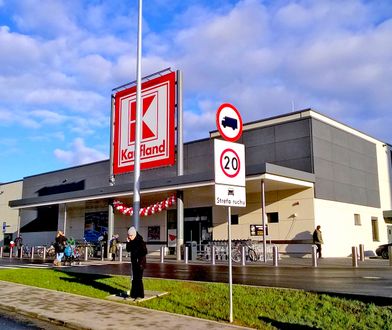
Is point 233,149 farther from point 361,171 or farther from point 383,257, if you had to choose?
point 361,171

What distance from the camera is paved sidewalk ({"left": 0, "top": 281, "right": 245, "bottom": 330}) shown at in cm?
781

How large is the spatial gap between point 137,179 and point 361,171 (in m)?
23.0

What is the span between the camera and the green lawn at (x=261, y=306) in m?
7.72

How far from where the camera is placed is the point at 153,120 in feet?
69.4

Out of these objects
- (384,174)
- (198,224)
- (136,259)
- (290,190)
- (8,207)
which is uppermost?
(384,174)

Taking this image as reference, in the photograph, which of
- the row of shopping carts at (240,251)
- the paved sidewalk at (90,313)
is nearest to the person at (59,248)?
the row of shopping carts at (240,251)

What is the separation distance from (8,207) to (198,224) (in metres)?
31.3

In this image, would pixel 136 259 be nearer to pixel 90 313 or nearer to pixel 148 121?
pixel 90 313

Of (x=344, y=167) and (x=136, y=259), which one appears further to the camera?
(x=344, y=167)

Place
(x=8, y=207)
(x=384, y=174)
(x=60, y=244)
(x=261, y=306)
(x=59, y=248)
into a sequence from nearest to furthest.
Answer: (x=261, y=306)
(x=59, y=248)
(x=60, y=244)
(x=384, y=174)
(x=8, y=207)

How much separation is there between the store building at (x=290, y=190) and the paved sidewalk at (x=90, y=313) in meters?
13.9

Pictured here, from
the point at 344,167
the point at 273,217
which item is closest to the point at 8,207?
the point at 273,217

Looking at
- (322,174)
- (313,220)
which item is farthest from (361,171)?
(313,220)

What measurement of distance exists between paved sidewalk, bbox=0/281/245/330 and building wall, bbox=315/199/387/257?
706 inches
